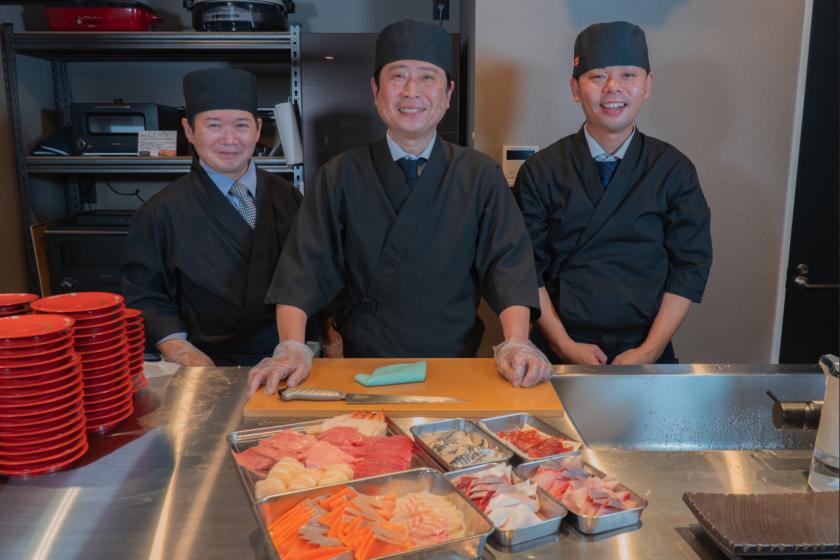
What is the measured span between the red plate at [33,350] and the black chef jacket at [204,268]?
990 millimetres

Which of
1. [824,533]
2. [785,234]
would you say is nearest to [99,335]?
[824,533]

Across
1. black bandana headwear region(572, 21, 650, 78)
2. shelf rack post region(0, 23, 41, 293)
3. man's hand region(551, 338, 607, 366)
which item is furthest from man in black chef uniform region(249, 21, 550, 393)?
shelf rack post region(0, 23, 41, 293)

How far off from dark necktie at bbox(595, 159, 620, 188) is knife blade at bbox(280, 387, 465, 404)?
3.50ft

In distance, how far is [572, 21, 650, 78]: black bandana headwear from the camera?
6.40 feet

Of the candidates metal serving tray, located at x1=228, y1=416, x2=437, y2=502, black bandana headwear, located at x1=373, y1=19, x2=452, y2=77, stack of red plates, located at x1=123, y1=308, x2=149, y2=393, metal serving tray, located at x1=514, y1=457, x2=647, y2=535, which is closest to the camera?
metal serving tray, located at x1=514, y1=457, x2=647, y2=535

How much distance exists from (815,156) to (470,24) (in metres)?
1.49

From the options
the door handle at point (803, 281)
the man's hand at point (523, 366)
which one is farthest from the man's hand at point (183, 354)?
the door handle at point (803, 281)

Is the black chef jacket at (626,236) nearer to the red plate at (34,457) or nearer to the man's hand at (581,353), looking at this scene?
the man's hand at (581,353)

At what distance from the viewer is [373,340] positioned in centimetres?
186

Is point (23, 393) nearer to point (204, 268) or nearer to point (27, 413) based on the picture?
point (27, 413)

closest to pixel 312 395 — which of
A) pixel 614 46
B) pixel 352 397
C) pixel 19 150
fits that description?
pixel 352 397

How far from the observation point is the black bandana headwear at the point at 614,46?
1951mm

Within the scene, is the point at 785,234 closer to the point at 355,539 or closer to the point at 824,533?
the point at 824,533

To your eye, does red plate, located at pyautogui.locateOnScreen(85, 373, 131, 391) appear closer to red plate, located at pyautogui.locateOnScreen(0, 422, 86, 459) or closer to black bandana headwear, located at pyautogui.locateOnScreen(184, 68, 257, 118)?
red plate, located at pyautogui.locateOnScreen(0, 422, 86, 459)
